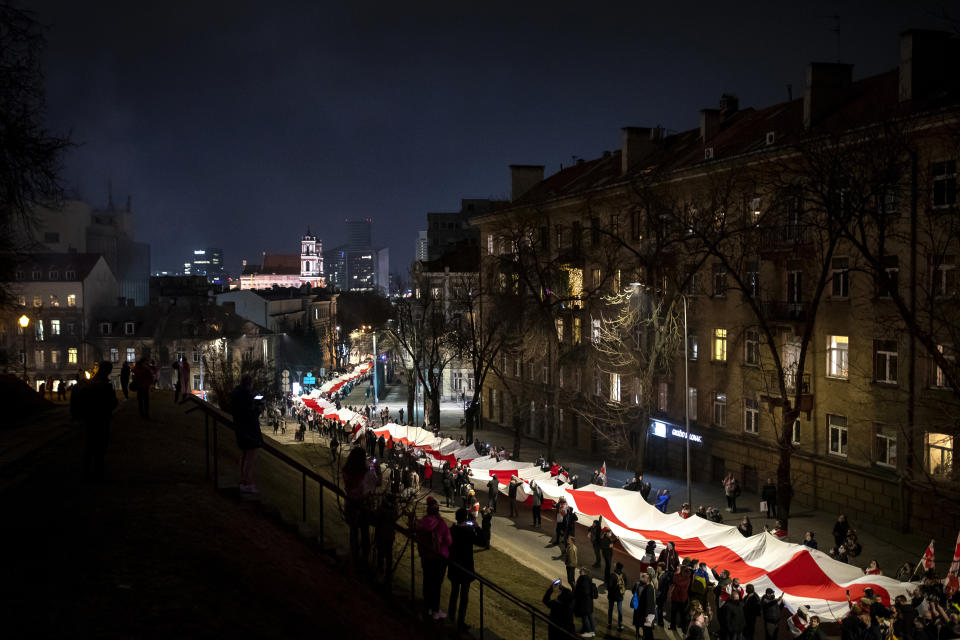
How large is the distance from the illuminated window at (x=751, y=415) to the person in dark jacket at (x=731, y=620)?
1988 cm

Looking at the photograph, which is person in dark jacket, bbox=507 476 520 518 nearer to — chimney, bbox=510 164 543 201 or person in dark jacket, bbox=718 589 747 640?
person in dark jacket, bbox=718 589 747 640

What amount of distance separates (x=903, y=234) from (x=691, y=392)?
47.3ft

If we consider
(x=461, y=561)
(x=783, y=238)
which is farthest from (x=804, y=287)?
(x=461, y=561)

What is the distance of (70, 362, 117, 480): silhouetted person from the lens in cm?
1295

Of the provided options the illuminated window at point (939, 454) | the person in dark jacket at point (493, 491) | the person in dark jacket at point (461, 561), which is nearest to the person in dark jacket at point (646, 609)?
the person in dark jacket at point (461, 561)

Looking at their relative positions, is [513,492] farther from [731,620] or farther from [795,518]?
[731,620]

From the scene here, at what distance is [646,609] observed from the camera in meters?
17.8

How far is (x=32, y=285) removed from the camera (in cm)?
8381

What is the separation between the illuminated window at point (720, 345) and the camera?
36.9 metres

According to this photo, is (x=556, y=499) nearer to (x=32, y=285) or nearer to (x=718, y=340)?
(x=718, y=340)

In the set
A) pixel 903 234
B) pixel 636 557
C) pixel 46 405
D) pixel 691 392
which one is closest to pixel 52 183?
pixel 46 405

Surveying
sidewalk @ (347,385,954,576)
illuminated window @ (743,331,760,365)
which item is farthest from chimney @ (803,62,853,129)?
sidewalk @ (347,385,954,576)

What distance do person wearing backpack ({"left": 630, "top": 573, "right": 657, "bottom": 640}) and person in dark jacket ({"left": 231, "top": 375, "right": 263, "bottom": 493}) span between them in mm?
9330

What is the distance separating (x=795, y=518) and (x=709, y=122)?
22.4 m
